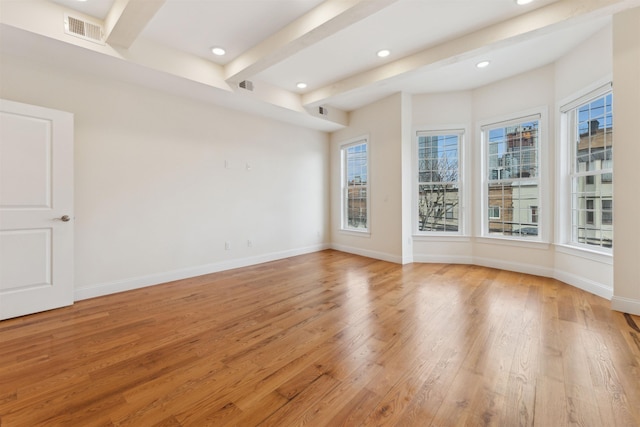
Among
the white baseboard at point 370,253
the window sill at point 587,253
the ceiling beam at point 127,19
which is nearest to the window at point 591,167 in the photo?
the window sill at point 587,253

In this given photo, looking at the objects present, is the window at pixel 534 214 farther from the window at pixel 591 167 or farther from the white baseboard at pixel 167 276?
the white baseboard at pixel 167 276

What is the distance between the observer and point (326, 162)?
6.28 m

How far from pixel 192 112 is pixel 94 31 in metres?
1.41

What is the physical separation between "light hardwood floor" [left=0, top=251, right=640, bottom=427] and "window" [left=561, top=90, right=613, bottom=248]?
84 cm

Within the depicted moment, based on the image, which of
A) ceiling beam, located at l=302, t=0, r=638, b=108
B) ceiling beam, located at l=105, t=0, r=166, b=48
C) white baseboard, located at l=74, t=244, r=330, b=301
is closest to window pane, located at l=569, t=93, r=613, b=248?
ceiling beam, located at l=302, t=0, r=638, b=108

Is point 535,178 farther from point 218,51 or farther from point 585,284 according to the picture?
point 218,51

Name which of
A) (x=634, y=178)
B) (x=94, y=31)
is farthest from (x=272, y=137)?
(x=634, y=178)

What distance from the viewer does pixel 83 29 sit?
2.73m

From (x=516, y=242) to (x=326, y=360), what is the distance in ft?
12.6

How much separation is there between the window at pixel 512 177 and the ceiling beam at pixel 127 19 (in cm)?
479

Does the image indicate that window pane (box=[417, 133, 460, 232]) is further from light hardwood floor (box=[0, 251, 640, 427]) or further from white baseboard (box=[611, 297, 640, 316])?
white baseboard (box=[611, 297, 640, 316])

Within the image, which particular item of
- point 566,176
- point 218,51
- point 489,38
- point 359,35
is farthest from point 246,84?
point 566,176

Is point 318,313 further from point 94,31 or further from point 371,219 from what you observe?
point 94,31

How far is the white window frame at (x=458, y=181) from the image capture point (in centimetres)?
478
